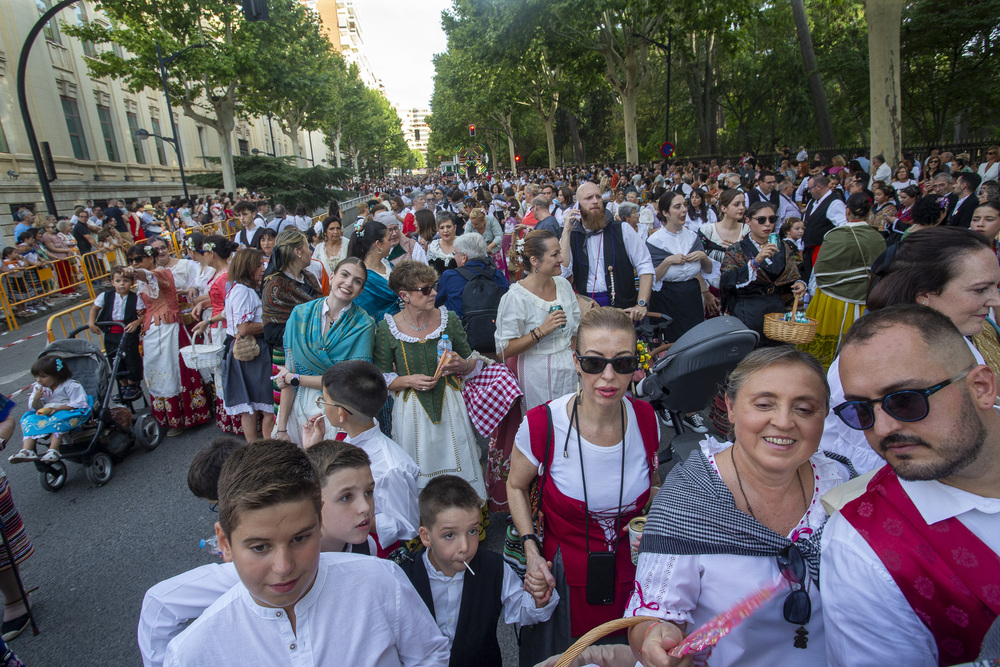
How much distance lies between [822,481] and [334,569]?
150cm

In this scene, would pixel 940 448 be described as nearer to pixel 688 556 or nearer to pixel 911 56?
pixel 688 556

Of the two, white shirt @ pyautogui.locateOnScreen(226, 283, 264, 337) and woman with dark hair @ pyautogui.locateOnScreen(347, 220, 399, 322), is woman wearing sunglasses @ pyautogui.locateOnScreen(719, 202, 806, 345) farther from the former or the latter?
white shirt @ pyautogui.locateOnScreen(226, 283, 264, 337)

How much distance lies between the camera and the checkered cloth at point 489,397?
3742 mm

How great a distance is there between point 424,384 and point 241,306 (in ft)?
7.16

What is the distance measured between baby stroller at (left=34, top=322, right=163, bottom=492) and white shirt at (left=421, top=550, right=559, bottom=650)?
449 cm

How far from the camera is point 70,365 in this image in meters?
5.30

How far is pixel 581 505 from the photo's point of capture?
2.22 metres

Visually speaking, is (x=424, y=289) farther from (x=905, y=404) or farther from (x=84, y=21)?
(x=84, y=21)

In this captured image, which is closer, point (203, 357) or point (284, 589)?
point (284, 589)

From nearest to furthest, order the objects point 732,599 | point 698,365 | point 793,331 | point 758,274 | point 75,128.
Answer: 1. point 732,599
2. point 698,365
3. point 793,331
4. point 758,274
5. point 75,128

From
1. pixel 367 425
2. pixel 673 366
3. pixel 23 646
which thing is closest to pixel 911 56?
pixel 673 366

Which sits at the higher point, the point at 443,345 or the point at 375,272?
the point at 375,272

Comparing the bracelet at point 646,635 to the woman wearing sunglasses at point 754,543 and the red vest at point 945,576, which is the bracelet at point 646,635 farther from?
the red vest at point 945,576

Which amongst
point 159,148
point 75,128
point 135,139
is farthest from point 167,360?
point 159,148
